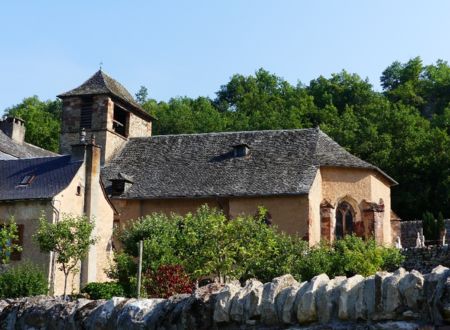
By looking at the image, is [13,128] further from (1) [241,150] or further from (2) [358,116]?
(2) [358,116]

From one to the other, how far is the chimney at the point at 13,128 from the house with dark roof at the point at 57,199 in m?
10.8

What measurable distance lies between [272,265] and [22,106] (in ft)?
173

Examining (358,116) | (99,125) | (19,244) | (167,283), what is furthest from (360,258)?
(358,116)

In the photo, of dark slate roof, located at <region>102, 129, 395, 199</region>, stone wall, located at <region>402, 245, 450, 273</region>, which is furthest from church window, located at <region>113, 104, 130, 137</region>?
stone wall, located at <region>402, 245, 450, 273</region>

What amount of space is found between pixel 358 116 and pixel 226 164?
105ft

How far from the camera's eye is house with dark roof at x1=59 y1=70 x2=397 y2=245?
111 feet

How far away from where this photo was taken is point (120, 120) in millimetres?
43188

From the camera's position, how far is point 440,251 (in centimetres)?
2905

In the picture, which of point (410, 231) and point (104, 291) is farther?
point (410, 231)

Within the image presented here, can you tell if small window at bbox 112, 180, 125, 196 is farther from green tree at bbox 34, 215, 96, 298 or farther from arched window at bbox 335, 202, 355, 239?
arched window at bbox 335, 202, 355, 239

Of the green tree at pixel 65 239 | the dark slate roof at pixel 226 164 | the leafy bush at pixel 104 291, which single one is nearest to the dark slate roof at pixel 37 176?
the green tree at pixel 65 239

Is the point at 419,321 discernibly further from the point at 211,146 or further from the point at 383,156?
the point at 383,156

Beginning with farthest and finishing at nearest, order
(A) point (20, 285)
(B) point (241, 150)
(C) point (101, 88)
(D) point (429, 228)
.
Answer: (C) point (101, 88) → (D) point (429, 228) → (B) point (241, 150) → (A) point (20, 285)

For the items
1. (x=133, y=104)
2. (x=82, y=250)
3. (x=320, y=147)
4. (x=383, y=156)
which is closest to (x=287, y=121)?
(x=383, y=156)
